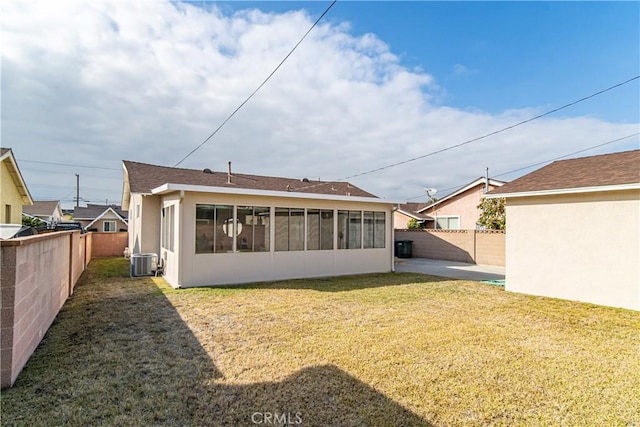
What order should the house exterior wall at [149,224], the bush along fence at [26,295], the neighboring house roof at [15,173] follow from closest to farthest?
the bush along fence at [26,295]
the neighboring house roof at [15,173]
the house exterior wall at [149,224]

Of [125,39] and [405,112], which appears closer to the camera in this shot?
[125,39]

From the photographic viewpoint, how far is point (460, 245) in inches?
635

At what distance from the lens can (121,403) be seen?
9.44 feet

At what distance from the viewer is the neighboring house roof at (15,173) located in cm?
1165

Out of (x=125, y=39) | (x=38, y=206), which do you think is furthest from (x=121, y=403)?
(x=38, y=206)

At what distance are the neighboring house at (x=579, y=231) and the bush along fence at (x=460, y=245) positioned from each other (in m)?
6.39

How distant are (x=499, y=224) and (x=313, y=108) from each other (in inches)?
449

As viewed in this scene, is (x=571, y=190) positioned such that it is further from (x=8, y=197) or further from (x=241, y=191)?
(x=8, y=197)

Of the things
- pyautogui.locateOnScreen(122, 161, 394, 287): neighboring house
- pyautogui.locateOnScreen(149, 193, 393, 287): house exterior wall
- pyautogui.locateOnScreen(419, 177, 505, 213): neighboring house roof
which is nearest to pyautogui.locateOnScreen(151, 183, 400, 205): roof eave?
pyautogui.locateOnScreen(122, 161, 394, 287): neighboring house

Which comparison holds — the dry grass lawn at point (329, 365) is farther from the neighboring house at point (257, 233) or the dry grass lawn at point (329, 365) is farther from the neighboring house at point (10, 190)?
the neighboring house at point (10, 190)

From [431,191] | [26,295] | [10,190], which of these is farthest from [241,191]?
[431,191]

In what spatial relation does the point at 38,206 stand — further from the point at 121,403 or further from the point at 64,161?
the point at 121,403

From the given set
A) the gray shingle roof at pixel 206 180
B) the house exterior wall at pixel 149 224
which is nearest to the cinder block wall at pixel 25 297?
the house exterior wall at pixel 149 224

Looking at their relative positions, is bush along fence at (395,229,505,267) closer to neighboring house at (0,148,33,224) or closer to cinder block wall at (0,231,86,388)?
cinder block wall at (0,231,86,388)
